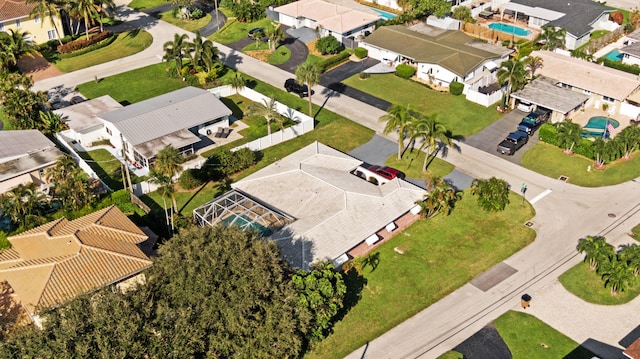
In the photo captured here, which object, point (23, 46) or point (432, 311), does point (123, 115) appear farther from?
point (432, 311)

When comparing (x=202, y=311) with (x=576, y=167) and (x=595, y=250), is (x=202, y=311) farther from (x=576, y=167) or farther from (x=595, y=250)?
(x=576, y=167)

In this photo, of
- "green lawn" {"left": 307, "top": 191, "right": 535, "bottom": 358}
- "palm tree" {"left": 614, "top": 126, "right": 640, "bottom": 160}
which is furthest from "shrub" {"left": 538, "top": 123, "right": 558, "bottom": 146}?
"green lawn" {"left": 307, "top": 191, "right": 535, "bottom": 358}

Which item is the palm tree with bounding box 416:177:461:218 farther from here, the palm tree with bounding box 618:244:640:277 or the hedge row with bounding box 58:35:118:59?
the hedge row with bounding box 58:35:118:59

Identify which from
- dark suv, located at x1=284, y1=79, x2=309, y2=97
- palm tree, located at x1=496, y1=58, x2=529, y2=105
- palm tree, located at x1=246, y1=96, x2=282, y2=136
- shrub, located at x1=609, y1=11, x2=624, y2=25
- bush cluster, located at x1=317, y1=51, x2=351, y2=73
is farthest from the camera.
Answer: shrub, located at x1=609, y1=11, x2=624, y2=25

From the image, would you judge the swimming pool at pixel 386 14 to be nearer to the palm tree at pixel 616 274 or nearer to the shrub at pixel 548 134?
the shrub at pixel 548 134

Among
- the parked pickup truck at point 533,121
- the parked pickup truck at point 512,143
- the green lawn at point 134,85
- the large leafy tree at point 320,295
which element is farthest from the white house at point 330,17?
the large leafy tree at point 320,295

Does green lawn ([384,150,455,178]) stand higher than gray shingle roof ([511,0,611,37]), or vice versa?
gray shingle roof ([511,0,611,37])

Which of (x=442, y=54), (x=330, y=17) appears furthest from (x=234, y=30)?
(x=442, y=54)
